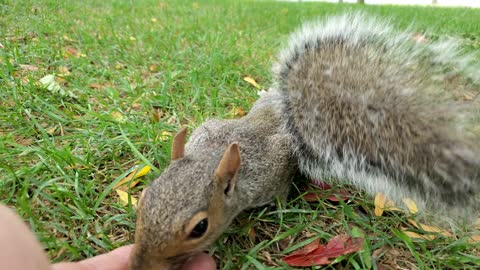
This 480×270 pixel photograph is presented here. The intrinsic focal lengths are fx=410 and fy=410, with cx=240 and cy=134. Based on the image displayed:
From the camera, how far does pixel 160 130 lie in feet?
6.59

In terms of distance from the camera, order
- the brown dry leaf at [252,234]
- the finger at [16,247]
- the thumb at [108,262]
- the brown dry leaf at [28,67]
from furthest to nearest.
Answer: the brown dry leaf at [28,67]
the brown dry leaf at [252,234]
the thumb at [108,262]
the finger at [16,247]

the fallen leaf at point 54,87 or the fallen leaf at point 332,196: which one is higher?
the fallen leaf at point 54,87

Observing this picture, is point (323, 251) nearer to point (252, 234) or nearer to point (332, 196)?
point (252, 234)

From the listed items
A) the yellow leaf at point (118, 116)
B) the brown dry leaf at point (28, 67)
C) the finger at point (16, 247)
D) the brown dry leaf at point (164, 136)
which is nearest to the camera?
the finger at point (16, 247)

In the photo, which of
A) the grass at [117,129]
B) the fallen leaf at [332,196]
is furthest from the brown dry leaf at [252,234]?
the fallen leaf at [332,196]

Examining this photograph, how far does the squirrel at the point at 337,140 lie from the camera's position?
124 centimetres

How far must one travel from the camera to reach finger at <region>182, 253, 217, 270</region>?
1215 millimetres

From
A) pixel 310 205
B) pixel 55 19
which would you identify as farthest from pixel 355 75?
pixel 55 19

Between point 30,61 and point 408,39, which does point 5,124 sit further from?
point 408,39

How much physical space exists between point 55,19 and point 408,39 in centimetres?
308

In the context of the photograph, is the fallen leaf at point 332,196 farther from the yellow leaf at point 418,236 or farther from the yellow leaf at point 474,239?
the yellow leaf at point 474,239

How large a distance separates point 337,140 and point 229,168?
0.44 metres

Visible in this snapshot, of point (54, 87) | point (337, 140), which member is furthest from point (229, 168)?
point (54, 87)

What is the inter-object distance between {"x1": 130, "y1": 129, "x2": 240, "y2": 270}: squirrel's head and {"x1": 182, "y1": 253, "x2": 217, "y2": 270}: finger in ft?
0.06
